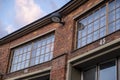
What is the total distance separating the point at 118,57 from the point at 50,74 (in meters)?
4.11

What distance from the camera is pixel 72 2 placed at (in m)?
15.6

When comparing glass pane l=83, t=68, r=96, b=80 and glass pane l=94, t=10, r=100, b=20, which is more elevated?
glass pane l=94, t=10, r=100, b=20

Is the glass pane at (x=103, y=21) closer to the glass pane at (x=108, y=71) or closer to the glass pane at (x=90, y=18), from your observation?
the glass pane at (x=90, y=18)

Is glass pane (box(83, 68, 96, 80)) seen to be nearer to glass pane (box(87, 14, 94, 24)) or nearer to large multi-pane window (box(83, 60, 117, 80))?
large multi-pane window (box(83, 60, 117, 80))

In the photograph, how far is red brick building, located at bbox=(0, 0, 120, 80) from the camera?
13.0 metres

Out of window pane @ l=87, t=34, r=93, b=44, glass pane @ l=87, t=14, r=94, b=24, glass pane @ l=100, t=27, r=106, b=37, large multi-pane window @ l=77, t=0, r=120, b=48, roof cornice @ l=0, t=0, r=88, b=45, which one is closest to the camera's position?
large multi-pane window @ l=77, t=0, r=120, b=48

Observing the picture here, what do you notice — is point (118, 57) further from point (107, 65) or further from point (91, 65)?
point (91, 65)

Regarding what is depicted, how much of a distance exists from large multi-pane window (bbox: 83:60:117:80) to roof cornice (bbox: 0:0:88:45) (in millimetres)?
3536

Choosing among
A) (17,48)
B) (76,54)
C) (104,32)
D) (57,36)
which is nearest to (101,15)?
(104,32)

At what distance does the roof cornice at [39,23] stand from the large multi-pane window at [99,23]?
2.90 ft

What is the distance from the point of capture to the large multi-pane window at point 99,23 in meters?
13.2

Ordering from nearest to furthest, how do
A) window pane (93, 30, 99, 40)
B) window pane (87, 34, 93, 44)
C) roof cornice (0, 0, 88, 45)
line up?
window pane (93, 30, 99, 40)
window pane (87, 34, 93, 44)
roof cornice (0, 0, 88, 45)

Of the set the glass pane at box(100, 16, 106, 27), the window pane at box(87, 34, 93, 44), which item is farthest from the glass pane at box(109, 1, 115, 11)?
the window pane at box(87, 34, 93, 44)

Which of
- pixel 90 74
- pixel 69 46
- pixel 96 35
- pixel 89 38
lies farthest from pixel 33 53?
pixel 96 35
